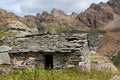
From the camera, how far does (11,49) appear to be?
119ft

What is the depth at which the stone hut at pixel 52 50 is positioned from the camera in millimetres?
33688

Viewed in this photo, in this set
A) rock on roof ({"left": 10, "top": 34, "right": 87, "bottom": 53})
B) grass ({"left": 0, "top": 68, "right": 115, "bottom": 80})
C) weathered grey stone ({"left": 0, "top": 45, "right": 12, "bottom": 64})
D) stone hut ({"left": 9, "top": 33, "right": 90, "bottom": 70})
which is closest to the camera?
grass ({"left": 0, "top": 68, "right": 115, "bottom": 80})

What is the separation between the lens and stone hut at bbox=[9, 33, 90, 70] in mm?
33688

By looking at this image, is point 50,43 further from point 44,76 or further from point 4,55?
point 44,76

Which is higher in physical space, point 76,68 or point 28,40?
point 28,40

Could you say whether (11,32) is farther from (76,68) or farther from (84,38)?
(76,68)

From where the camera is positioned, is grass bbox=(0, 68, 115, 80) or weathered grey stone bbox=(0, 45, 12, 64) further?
weathered grey stone bbox=(0, 45, 12, 64)

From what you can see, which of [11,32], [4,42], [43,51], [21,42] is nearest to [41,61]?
[43,51]

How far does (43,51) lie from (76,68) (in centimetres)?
485

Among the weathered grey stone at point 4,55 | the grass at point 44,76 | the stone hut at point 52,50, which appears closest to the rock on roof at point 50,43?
the stone hut at point 52,50

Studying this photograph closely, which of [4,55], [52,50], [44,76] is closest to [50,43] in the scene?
[52,50]

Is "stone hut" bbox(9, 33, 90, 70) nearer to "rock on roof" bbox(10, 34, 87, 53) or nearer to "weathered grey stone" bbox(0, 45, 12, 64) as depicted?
"rock on roof" bbox(10, 34, 87, 53)

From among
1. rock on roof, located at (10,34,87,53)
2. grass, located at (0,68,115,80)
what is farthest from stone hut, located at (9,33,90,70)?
grass, located at (0,68,115,80)

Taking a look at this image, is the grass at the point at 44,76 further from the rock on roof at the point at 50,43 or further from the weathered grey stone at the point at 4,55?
the rock on roof at the point at 50,43
